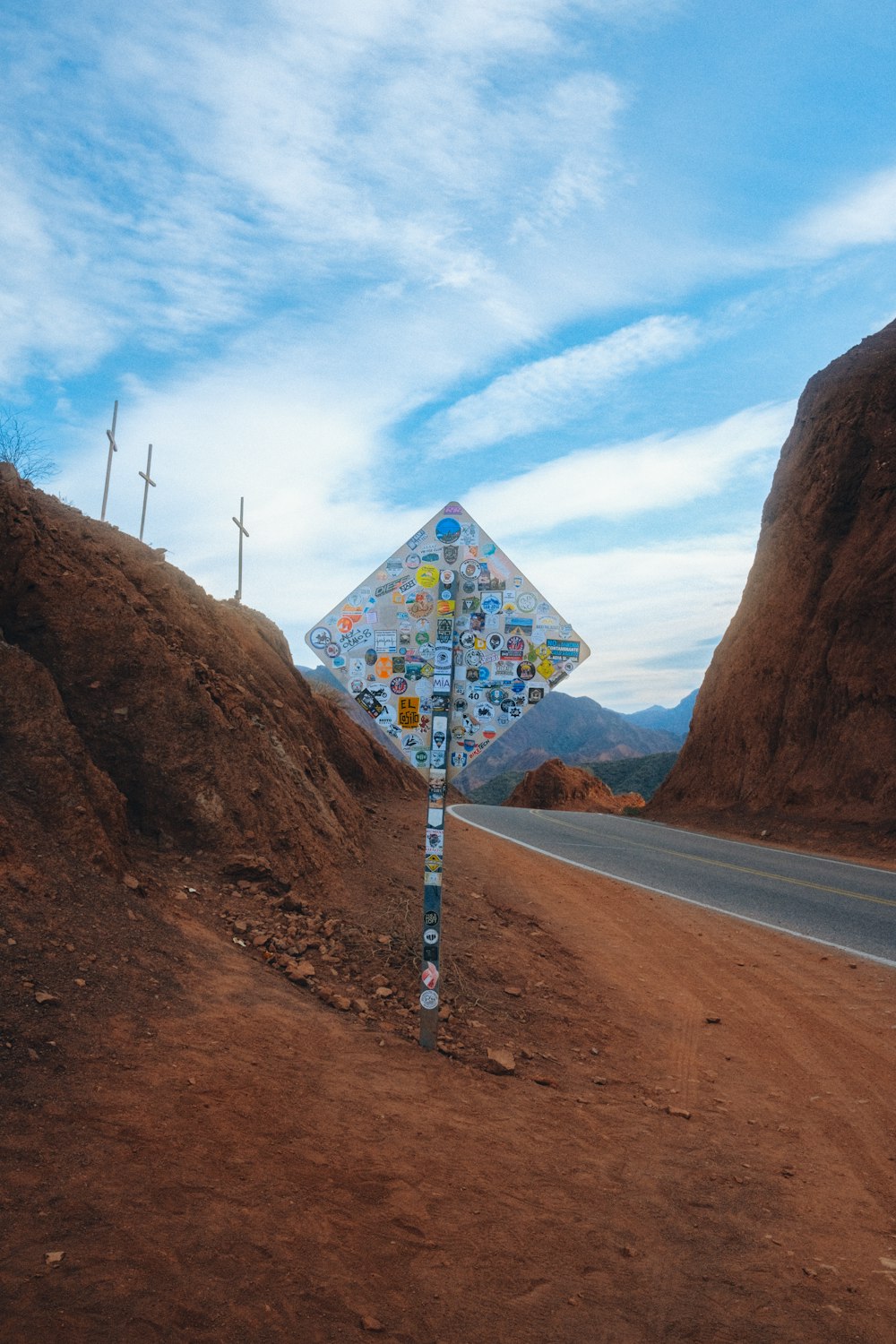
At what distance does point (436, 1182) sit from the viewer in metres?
3.59

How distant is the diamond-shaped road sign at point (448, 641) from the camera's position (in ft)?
18.2

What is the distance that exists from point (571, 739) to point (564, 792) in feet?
388

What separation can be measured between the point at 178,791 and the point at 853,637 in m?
22.8

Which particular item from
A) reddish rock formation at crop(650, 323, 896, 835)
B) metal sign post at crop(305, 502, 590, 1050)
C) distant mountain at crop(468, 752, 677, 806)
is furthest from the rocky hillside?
distant mountain at crop(468, 752, 677, 806)

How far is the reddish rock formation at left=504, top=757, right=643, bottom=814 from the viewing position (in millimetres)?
47938

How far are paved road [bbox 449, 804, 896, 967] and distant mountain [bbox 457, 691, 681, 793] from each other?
11884cm

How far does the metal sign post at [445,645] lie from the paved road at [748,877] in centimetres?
524

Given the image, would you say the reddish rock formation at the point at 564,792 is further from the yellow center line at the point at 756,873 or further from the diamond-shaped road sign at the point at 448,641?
the diamond-shaped road sign at the point at 448,641

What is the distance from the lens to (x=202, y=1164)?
10.9 feet

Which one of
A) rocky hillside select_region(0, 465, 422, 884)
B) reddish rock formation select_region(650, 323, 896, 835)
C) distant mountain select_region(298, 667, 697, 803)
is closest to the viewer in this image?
rocky hillside select_region(0, 465, 422, 884)

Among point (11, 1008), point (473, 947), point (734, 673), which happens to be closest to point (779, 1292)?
point (11, 1008)

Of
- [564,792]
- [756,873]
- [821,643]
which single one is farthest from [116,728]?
[564,792]

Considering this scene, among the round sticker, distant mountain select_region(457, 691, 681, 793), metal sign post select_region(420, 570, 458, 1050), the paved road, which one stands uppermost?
distant mountain select_region(457, 691, 681, 793)

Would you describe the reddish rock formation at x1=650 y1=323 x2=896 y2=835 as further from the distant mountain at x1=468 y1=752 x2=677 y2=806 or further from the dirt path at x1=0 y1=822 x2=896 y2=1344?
the distant mountain at x1=468 y1=752 x2=677 y2=806
